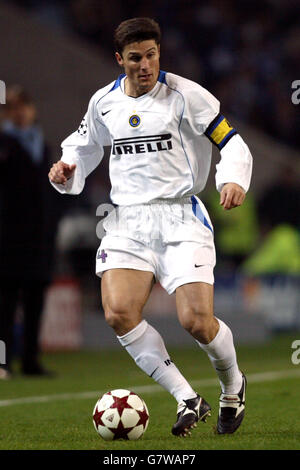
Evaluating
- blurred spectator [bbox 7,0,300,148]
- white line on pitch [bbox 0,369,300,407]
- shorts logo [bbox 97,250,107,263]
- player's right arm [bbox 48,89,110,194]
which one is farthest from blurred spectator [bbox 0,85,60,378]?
blurred spectator [bbox 7,0,300,148]

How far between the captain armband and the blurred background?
3742 mm

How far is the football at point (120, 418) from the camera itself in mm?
5152

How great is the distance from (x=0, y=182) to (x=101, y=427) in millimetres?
4165

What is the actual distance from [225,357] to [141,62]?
1555mm

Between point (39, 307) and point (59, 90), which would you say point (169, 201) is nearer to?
point (39, 307)

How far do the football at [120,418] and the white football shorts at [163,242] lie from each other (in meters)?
0.60

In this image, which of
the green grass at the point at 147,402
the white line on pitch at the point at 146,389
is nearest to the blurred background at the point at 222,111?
the green grass at the point at 147,402

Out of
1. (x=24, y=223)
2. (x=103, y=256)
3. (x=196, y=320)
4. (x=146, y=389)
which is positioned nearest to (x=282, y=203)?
(x=24, y=223)

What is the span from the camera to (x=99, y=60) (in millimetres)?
16234

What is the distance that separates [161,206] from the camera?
5.46 m

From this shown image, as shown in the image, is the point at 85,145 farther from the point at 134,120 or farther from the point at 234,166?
the point at 234,166

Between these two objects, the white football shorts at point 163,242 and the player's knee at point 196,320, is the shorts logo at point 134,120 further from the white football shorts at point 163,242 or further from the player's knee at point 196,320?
the player's knee at point 196,320

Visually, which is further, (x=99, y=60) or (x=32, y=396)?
(x=99, y=60)

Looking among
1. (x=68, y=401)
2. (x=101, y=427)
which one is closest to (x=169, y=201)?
(x=101, y=427)
